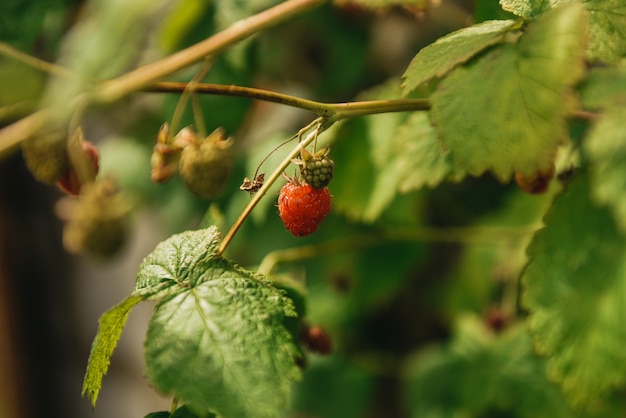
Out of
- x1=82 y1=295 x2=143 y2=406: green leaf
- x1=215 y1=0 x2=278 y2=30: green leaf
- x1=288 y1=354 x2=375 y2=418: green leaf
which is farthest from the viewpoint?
x1=288 y1=354 x2=375 y2=418: green leaf

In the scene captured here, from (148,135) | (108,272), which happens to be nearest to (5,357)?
(108,272)

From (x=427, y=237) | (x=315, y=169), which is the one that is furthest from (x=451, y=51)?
(x=427, y=237)

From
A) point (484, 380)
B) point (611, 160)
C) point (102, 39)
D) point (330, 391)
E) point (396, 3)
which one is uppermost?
point (102, 39)

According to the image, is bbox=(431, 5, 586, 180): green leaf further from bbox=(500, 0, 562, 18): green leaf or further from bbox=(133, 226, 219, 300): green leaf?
bbox=(133, 226, 219, 300): green leaf

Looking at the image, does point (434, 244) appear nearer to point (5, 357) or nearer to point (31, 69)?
point (31, 69)

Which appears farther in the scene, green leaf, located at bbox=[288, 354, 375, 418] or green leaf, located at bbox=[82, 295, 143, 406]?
green leaf, located at bbox=[288, 354, 375, 418]

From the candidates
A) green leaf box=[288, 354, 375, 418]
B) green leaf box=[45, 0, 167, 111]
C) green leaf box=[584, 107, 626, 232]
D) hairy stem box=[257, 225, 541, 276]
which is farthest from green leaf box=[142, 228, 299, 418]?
green leaf box=[288, 354, 375, 418]

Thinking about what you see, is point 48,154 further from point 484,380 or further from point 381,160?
point 484,380
